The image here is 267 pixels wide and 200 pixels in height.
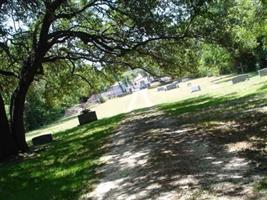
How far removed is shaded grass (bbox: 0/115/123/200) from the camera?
1126 centimetres

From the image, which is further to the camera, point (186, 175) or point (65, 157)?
point (65, 157)

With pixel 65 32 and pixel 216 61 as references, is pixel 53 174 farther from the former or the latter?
pixel 216 61

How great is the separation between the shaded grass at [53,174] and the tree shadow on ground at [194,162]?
1.87 ft

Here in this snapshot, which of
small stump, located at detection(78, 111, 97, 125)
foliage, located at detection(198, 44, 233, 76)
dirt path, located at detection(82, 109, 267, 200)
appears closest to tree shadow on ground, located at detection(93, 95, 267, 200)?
dirt path, located at detection(82, 109, 267, 200)

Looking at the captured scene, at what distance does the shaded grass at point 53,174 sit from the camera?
443 inches

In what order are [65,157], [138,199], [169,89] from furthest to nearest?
[169,89]
[65,157]
[138,199]

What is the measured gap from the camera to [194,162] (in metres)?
10.7

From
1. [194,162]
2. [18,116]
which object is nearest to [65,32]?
[18,116]

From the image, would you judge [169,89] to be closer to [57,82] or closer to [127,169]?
[57,82]

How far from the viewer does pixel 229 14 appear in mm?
24141

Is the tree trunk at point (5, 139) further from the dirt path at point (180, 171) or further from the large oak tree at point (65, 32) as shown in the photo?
the dirt path at point (180, 171)

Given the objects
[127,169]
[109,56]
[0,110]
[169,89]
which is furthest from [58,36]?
[169,89]

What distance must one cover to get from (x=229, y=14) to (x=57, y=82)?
39.3 feet

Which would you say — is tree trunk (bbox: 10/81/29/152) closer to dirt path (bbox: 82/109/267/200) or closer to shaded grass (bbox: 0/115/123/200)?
shaded grass (bbox: 0/115/123/200)
